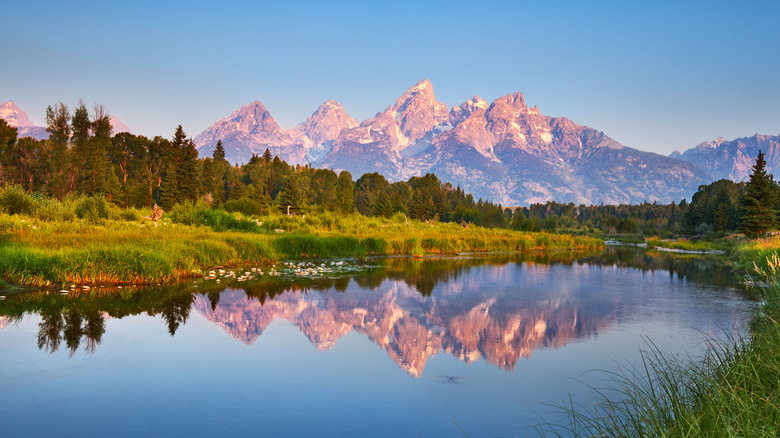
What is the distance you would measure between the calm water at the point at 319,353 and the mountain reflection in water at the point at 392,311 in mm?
70

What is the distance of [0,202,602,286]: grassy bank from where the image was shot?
1535 centimetres

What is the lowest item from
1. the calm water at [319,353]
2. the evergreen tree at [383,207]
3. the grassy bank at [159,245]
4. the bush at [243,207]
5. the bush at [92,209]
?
the calm water at [319,353]

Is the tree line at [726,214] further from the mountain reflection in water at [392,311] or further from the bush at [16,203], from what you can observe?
the bush at [16,203]

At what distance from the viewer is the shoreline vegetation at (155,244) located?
15.4 metres

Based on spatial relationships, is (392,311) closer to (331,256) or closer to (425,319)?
(425,319)

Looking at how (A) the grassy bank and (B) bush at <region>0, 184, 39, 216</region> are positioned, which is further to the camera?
(B) bush at <region>0, 184, 39, 216</region>

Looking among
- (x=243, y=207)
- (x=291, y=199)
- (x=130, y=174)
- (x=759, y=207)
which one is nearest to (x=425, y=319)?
(x=243, y=207)

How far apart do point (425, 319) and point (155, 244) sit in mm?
11830

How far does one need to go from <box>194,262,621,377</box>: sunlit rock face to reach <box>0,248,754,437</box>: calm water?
70 millimetres

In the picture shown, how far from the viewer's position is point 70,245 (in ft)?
56.1

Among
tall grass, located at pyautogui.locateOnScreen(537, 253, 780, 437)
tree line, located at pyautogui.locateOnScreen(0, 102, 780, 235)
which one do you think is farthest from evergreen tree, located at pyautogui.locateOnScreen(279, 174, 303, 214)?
tall grass, located at pyautogui.locateOnScreen(537, 253, 780, 437)

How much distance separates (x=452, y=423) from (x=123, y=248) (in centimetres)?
1465

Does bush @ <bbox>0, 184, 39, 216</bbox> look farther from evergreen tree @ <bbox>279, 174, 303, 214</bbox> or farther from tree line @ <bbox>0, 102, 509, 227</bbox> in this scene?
evergreen tree @ <bbox>279, 174, 303, 214</bbox>

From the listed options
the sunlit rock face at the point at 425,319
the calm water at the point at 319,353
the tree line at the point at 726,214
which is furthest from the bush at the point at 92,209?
the tree line at the point at 726,214
